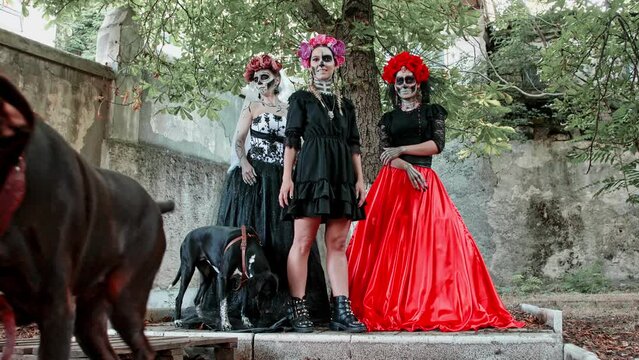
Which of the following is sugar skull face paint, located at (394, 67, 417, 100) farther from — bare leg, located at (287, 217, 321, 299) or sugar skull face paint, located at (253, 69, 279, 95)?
bare leg, located at (287, 217, 321, 299)

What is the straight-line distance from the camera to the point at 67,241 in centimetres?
167

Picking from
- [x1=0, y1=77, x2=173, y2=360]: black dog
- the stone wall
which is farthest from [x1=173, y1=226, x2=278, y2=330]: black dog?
the stone wall

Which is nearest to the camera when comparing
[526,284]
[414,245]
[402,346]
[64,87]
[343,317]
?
[402,346]

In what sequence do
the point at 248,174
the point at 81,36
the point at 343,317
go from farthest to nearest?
the point at 81,36 < the point at 248,174 < the point at 343,317

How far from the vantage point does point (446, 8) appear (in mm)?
7418

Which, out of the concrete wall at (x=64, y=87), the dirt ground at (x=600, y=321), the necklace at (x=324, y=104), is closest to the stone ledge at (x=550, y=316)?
the dirt ground at (x=600, y=321)

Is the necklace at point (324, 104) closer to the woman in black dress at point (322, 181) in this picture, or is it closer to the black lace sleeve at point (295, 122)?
the woman in black dress at point (322, 181)

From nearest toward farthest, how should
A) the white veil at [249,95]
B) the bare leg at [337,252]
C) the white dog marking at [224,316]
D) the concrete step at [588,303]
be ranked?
1. the bare leg at [337,252]
2. the white dog marking at [224,316]
3. the white veil at [249,95]
4. the concrete step at [588,303]

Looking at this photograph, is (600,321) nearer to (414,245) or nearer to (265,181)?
(414,245)

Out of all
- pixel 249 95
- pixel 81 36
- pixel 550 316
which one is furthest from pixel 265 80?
pixel 81 36

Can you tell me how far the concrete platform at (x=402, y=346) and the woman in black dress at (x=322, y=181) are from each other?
1.09ft

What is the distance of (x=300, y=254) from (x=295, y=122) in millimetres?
1033

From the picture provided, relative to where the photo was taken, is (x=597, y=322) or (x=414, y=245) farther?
(x=597, y=322)

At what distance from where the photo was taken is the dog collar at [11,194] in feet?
4.94
